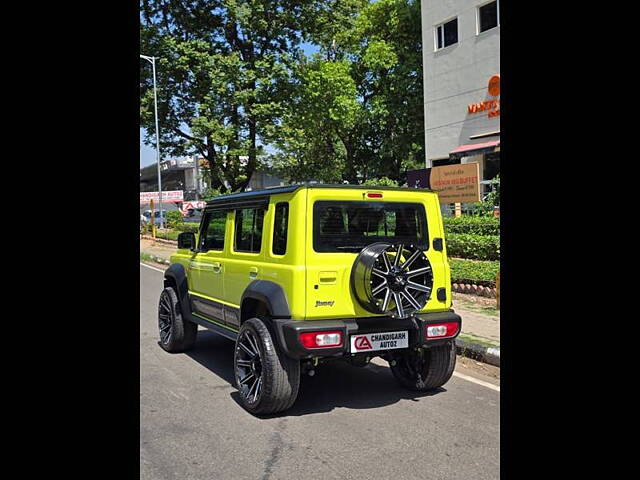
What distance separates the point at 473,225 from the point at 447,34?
36.3 ft

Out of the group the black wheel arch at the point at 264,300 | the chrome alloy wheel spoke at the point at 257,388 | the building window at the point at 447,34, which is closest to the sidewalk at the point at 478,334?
the black wheel arch at the point at 264,300

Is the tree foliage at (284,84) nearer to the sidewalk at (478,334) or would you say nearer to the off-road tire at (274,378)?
the sidewalk at (478,334)

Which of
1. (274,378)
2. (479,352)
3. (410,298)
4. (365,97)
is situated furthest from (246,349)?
(365,97)

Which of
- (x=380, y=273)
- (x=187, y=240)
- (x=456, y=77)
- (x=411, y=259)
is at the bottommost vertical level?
(x=380, y=273)

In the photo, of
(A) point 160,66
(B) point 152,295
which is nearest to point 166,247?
(B) point 152,295

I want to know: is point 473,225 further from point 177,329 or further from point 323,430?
point 323,430

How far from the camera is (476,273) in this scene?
9.70m

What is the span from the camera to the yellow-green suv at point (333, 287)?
14.3 ft

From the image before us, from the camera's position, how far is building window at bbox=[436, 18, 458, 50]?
20297 millimetres

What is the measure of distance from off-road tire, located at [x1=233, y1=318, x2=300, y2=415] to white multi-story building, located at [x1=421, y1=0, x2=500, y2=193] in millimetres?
14635

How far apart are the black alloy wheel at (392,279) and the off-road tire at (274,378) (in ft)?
2.66
